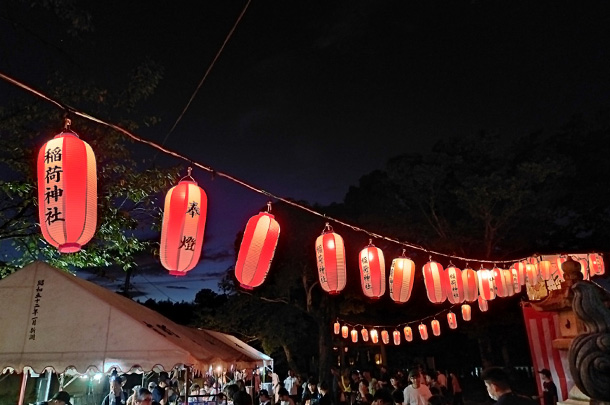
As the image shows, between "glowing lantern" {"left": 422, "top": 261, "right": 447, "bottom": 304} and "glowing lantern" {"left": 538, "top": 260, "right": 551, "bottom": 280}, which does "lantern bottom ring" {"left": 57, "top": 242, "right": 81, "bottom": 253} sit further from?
"glowing lantern" {"left": 538, "top": 260, "right": 551, "bottom": 280}

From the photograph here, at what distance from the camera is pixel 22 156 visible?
10.3 m

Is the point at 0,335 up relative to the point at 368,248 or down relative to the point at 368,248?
down

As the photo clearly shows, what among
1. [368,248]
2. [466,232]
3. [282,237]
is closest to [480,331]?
[466,232]

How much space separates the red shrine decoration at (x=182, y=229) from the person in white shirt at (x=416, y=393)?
6.38 metres

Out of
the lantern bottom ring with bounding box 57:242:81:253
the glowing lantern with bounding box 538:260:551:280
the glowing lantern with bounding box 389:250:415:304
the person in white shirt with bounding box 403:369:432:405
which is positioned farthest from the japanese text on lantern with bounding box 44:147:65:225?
the glowing lantern with bounding box 538:260:551:280

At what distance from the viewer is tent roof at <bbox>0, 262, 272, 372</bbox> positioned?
726cm

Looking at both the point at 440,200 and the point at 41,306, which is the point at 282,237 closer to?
the point at 440,200

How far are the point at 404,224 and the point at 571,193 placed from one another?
10.9 metres

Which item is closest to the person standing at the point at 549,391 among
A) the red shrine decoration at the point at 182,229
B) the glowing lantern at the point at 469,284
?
the glowing lantern at the point at 469,284

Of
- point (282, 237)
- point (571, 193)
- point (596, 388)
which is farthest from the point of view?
point (282, 237)

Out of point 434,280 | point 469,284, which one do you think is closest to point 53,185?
point 434,280

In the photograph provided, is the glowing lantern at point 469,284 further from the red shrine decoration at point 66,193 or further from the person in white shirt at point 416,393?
the red shrine decoration at point 66,193

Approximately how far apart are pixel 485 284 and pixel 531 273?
106 inches

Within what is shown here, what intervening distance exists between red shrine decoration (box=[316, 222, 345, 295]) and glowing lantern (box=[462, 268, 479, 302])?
6832mm
